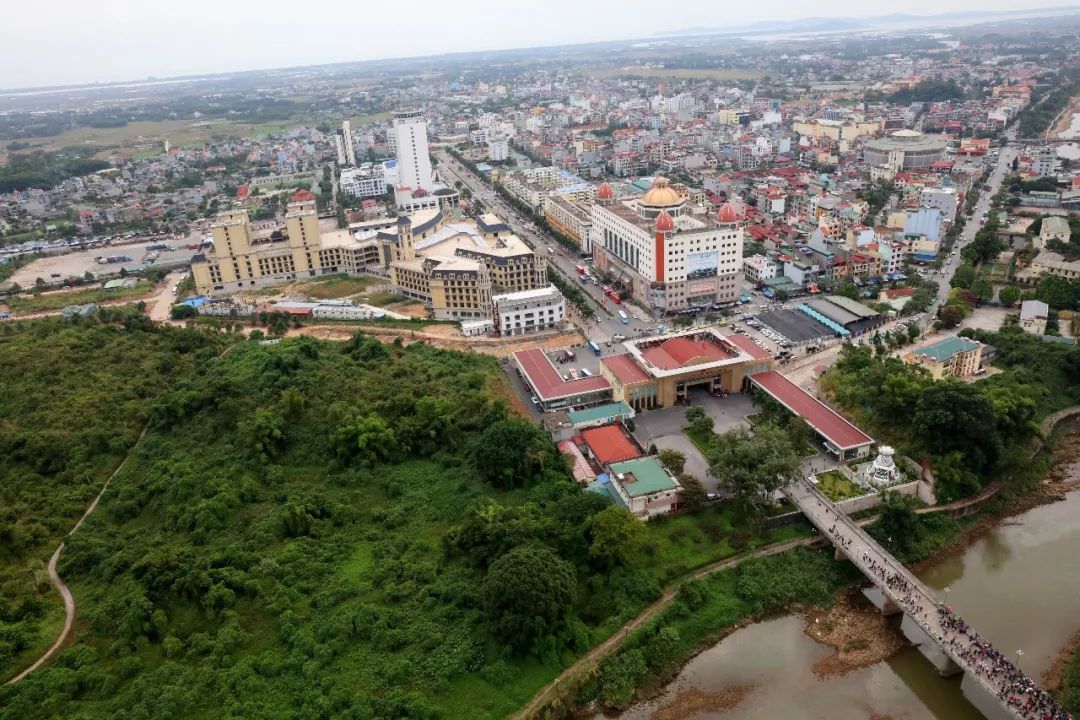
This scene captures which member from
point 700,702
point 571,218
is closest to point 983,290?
point 571,218

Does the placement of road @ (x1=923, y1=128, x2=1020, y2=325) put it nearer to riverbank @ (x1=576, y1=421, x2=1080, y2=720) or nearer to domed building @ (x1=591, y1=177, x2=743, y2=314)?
domed building @ (x1=591, y1=177, x2=743, y2=314)

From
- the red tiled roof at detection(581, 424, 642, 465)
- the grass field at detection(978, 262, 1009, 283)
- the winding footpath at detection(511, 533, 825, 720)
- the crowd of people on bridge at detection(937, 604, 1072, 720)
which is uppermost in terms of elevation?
the red tiled roof at detection(581, 424, 642, 465)

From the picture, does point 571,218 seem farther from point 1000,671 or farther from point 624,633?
point 1000,671

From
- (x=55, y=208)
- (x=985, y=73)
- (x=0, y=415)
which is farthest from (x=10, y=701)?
(x=985, y=73)

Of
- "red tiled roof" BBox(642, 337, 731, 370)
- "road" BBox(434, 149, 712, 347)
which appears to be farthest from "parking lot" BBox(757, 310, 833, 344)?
"red tiled roof" BBox(642, 337, 731, 370)

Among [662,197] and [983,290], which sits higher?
[662,197]

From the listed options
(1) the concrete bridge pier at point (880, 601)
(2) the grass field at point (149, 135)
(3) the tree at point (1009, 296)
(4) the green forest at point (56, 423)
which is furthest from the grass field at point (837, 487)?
(2) the grass field at point (149, 135)
